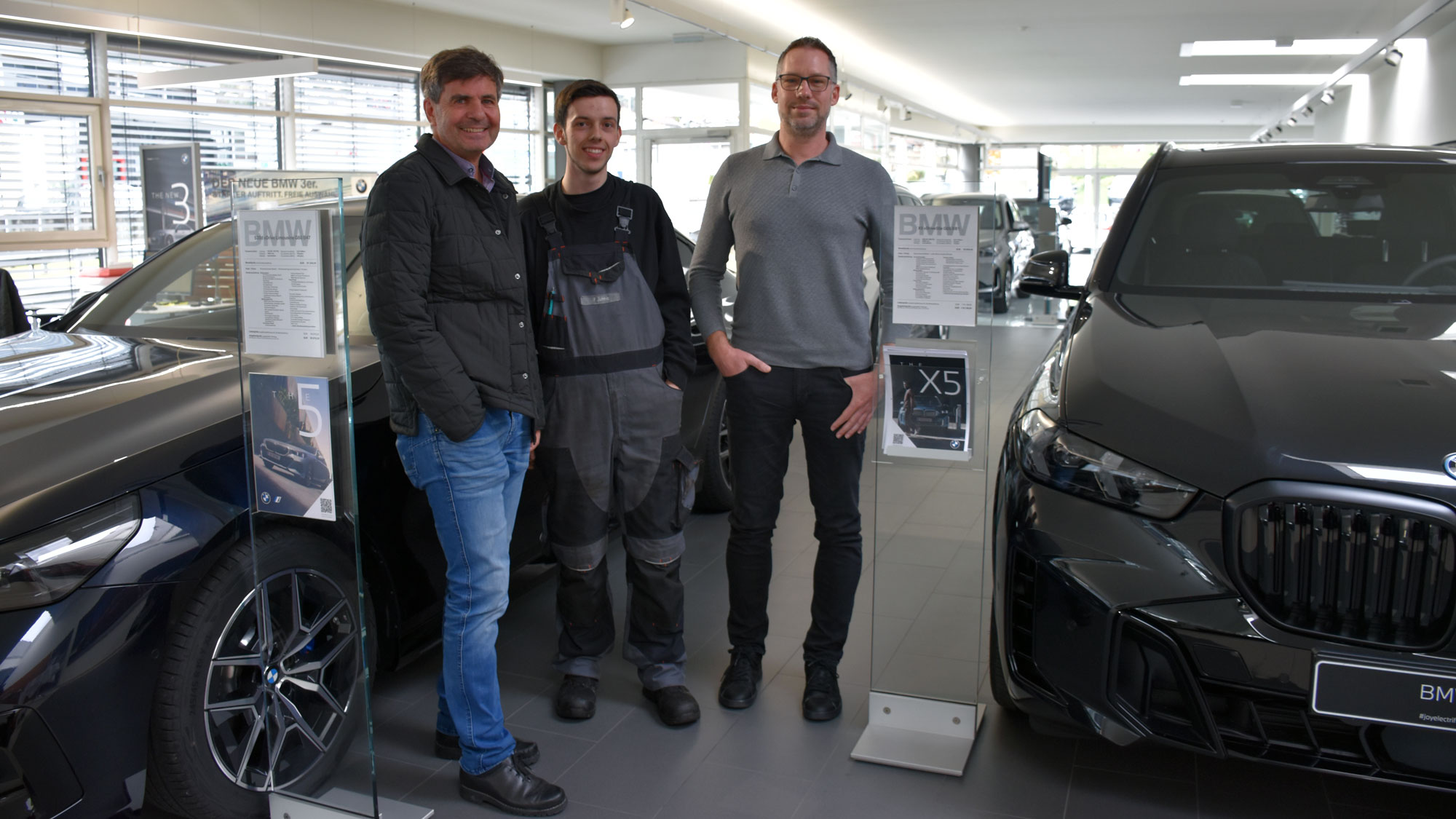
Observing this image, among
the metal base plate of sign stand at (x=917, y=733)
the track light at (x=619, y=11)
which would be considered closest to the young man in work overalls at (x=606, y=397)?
the metal base plate of sign stand at (x=917, y=733)

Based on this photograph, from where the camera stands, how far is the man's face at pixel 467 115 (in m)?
2.11

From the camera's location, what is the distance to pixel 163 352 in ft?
8.28

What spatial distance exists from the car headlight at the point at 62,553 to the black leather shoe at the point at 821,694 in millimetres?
1572

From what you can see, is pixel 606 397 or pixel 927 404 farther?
pixel 606 397

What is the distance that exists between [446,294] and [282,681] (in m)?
0.81

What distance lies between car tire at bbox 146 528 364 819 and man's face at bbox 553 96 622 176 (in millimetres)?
1016

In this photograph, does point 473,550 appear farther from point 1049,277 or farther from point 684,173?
point 684,173

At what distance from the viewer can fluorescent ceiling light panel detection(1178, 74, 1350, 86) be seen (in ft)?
53.1

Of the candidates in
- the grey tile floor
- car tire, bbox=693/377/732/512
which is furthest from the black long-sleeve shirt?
car tire, bbox=693/377/732/512

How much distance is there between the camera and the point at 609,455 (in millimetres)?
2574

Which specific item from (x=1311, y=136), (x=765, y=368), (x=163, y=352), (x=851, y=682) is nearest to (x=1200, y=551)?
(x=765, y=368)

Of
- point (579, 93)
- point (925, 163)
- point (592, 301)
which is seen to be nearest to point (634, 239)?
point (592, 301)

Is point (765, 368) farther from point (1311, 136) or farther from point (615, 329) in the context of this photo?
point (1311, 136)

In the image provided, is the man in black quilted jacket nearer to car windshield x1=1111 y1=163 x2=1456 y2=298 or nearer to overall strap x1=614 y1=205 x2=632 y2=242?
overall strap x1=614 y1=205 x2=632 y2=242
